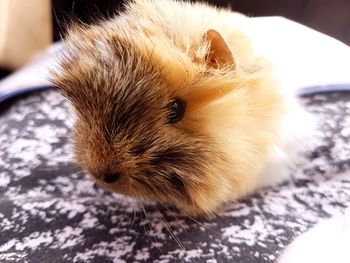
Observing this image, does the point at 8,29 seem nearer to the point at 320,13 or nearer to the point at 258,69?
the point at 258,69

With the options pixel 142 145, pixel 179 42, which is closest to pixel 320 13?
pixel 179 42

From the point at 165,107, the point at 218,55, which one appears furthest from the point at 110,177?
the point at 218,55

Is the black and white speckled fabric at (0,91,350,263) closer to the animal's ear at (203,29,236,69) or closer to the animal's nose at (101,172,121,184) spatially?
the animal's nose at (101,172,121,184)

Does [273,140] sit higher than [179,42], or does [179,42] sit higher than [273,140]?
[179,42]

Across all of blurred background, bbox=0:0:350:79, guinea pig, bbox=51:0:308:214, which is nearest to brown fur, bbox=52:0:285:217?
guinea pig, bbox=51:0:308:214

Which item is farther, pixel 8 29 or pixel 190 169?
pixel 8 29
